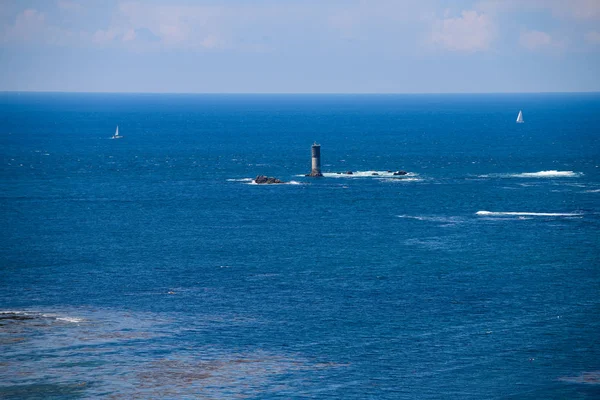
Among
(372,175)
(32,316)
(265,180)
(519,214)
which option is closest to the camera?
(32,316)

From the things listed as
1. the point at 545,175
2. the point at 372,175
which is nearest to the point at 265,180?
the point at 372,175

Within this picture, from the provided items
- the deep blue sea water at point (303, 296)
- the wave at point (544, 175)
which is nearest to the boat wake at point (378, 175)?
the wave at point (544, 175)

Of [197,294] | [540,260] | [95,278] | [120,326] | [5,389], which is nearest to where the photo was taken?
[5,389]

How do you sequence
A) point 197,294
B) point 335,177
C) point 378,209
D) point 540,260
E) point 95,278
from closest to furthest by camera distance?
point 197,294 → point 95,278 → point 540,260 → point 378,209 → point 335,177

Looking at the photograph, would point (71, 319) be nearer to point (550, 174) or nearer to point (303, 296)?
point (303, 296)

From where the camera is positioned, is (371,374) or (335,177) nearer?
(371,374)

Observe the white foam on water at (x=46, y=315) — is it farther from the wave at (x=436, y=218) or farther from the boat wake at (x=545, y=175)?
the boat wake at (x=545, y=175)

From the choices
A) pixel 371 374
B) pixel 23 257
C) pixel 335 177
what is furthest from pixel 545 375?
pixel 335 177

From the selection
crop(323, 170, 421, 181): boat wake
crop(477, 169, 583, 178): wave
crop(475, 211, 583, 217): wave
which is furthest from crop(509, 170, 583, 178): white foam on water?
crop(475, 211, 583, 217): wave

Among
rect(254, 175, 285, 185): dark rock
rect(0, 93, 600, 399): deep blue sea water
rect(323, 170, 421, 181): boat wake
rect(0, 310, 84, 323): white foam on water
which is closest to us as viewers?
rect(0, 93, 600, 399): deep blue sea water

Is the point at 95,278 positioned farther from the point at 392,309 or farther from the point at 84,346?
the point at 392,309

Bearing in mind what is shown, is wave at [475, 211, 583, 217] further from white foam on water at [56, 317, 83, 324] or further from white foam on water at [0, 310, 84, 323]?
white foam on water at [0, 310, 84, 323]
